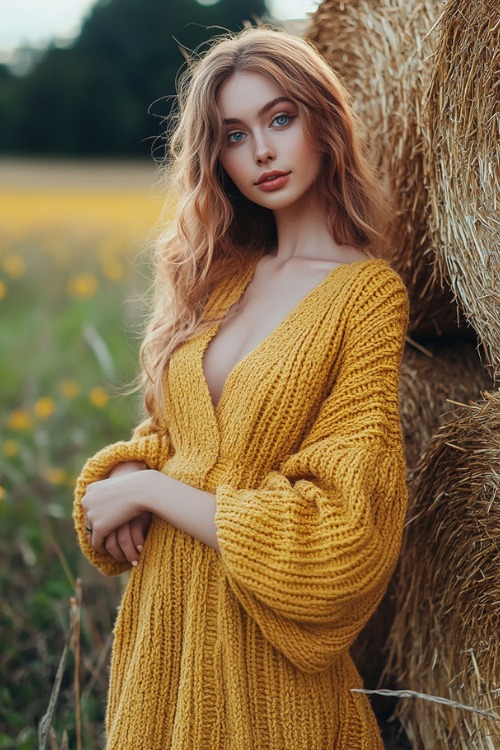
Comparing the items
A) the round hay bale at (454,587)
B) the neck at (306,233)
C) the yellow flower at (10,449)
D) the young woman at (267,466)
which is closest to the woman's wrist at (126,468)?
the young woman at (267,466)

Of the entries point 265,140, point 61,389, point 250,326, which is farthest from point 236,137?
point 61,389

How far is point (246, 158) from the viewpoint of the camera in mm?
1732

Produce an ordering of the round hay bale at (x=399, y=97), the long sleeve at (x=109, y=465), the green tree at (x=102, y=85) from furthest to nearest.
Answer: the green tree at (x=102, y=85) < the round hay bale at (x=399, y=97) < the long sleeve at (x=109, y=465)

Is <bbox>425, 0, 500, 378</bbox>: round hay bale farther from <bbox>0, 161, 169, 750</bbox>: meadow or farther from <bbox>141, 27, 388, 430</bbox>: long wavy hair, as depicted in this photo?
<bbox>0, 161, 169, 750</bbox>: meadow

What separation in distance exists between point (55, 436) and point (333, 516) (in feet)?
8.20

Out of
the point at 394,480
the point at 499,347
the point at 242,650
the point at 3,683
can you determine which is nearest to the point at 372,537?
the point at 394,480

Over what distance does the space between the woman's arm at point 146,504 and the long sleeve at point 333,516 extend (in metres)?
0.08

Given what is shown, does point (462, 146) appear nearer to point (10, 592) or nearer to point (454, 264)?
point (454, 264)

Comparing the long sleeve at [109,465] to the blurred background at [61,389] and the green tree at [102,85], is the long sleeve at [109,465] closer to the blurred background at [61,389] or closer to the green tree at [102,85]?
the blurred background at [61,389]

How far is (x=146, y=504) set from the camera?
1646 mm

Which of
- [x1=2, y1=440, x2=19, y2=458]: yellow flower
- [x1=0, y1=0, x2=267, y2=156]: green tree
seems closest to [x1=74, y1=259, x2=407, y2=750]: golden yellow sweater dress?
[x1=2, y1=440, x2=19, y2=458]: yellow flower

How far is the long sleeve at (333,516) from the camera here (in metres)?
1.46

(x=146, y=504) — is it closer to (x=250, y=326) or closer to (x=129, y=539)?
(x=129, y=539)

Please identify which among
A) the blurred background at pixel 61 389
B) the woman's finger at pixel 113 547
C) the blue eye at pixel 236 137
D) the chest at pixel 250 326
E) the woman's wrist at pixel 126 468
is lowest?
the blurred background at pixel 61 389
